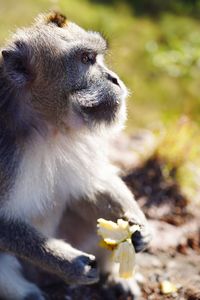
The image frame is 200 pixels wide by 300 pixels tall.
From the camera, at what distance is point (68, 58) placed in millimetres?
4324

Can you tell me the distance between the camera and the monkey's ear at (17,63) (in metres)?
4.22

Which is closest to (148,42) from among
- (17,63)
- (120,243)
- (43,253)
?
(17,63)

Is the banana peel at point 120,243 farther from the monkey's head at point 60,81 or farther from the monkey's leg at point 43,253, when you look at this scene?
the monkey's head at point 60,81

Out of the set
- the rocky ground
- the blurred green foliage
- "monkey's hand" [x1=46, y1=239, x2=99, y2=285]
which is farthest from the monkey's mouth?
the blurred green foliage

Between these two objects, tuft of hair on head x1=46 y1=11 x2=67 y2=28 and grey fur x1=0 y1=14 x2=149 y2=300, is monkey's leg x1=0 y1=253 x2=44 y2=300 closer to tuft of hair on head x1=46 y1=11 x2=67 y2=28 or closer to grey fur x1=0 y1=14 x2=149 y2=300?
grey fur x1=0 y1=14 x2=149 y2=300

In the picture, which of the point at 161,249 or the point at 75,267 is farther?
the point at 161,249

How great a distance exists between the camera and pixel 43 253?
4.31m

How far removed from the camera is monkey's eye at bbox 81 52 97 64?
4.38m

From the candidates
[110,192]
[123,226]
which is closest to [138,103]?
[110,192]

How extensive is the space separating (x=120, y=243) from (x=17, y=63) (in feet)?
4.41

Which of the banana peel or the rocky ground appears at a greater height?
the rocky ground

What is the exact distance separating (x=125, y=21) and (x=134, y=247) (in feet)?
19.0

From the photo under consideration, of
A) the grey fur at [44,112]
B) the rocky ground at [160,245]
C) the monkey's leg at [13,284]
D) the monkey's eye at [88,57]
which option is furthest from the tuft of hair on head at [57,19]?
the rocky ground at [160,245]

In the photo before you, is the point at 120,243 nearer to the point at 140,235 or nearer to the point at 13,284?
the point at 140,235
